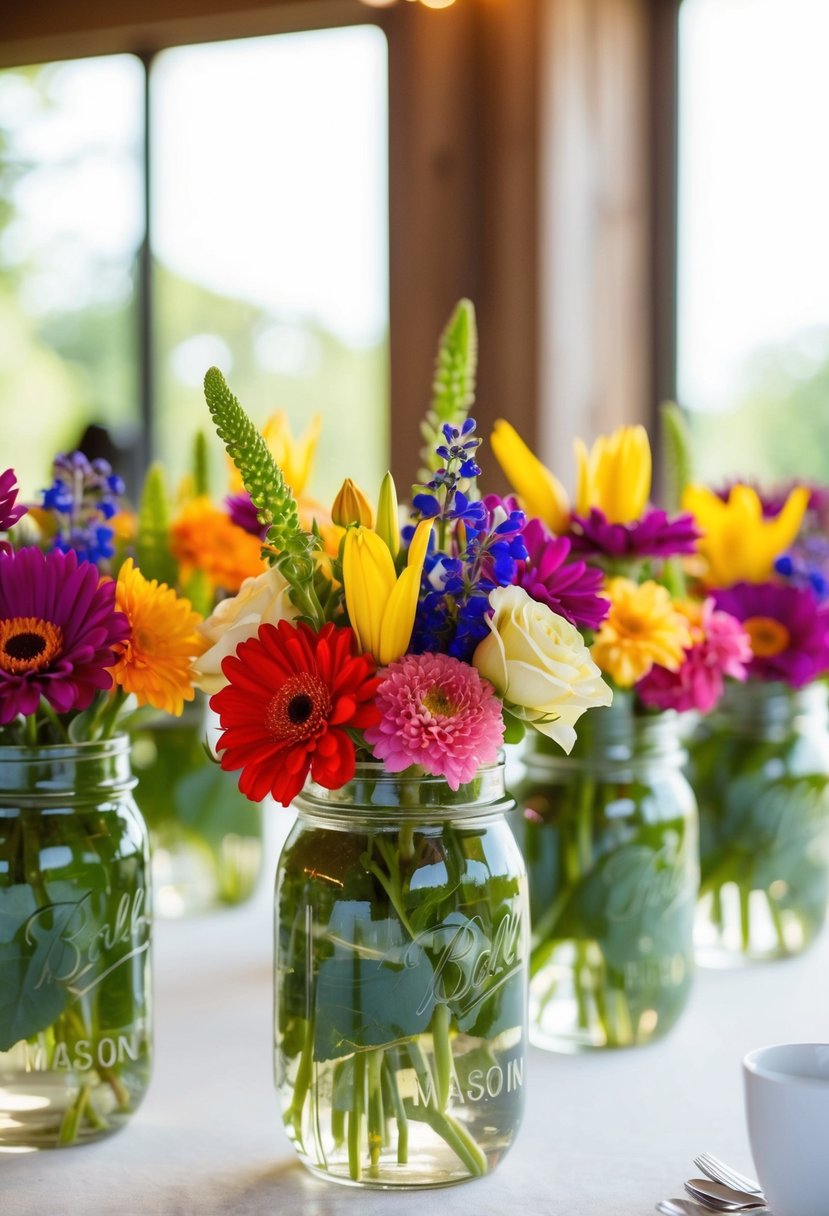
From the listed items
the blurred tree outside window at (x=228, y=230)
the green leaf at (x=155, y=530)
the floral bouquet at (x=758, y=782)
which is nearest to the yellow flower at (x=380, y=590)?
the green leaf at (x=155, y=530)

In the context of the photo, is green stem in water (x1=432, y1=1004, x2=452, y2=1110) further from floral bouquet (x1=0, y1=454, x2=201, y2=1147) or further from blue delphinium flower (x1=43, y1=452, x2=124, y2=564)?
blue delphinium flower (x1=43, y1=452, x2=124, y2=564)

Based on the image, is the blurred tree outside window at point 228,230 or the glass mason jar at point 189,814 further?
the blurred tree outside window at point 228,230

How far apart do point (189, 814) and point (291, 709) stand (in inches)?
22.6

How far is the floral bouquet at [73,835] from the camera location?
0.61 meters

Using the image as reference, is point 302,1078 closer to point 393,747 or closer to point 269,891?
point 393,747

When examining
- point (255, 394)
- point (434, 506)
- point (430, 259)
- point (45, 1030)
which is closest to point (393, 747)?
point (434, 506)

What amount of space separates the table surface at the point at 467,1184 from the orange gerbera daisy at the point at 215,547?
31cm

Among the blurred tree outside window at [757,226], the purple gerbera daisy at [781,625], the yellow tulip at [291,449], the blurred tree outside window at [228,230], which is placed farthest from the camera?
the blurred tree outside window at [228,230]

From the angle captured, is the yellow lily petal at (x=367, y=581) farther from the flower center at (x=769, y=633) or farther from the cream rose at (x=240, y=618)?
the flower center at (x=769, y=633)

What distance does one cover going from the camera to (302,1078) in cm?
60

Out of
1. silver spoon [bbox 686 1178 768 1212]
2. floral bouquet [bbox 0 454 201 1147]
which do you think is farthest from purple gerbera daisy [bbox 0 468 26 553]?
silver spoon [bbox 686 1178 768 1212]

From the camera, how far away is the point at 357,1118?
23.1 inches

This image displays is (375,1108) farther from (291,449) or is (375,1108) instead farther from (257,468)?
(291,449)

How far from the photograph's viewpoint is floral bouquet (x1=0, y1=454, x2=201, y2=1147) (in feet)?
2.00
